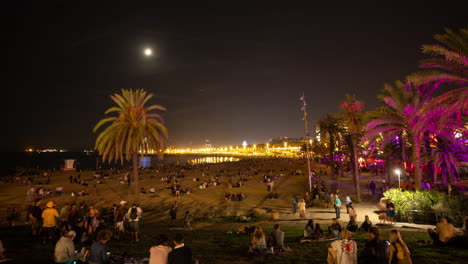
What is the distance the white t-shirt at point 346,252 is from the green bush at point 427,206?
11.9 m

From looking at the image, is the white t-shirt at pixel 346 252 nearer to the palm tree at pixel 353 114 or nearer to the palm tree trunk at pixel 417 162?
the palm tree trunk at pixel 417 162

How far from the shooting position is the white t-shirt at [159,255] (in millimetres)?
5445

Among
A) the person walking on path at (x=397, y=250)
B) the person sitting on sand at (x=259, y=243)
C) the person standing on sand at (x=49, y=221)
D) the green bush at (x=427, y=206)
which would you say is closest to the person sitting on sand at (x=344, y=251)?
the person walking on path at (x=397, y=250)

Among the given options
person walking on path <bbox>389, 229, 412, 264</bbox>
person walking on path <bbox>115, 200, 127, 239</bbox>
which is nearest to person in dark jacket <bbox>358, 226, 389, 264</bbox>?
person walking on path <bbox>389, 229, 412, 264</bbox>

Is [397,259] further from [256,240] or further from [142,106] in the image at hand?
[142,106]

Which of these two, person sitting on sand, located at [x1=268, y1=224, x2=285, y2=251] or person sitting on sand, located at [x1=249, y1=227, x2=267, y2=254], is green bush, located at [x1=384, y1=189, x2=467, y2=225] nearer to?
person sitting on sand, located at [x1=268, y1=224, x2=285, y2=251]

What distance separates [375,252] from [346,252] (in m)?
0.71

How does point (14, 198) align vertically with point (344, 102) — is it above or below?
below

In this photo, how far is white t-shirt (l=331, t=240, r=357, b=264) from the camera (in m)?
5.41

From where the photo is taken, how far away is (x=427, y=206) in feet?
48.3

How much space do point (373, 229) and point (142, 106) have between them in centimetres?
1805

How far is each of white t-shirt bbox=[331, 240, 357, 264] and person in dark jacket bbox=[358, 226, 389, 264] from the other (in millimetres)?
427

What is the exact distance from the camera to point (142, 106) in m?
20.0

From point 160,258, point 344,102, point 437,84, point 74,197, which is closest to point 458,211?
point 437,84
